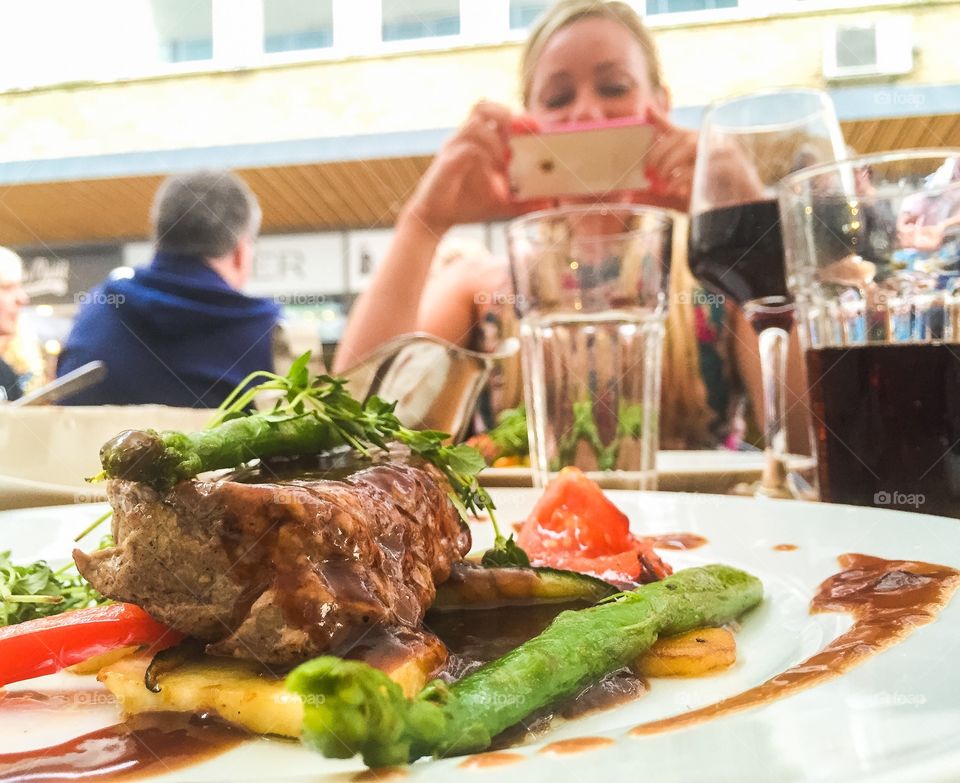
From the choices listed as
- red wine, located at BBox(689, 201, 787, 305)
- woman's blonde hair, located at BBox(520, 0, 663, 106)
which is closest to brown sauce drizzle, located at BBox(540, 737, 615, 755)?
red wine, located at BBox(689, 201, 787, 305)

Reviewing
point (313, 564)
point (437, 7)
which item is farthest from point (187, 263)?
point (313, 564)

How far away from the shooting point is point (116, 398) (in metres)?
4.16

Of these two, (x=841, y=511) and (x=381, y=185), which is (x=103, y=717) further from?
(x=381, y=185)

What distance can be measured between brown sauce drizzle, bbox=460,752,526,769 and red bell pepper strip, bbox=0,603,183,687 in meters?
0.53

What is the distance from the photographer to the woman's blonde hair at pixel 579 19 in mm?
4551

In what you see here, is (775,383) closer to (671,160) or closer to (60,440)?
(60,440)

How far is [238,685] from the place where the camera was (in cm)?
79

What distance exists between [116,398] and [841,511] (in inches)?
147

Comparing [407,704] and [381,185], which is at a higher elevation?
[381,185]

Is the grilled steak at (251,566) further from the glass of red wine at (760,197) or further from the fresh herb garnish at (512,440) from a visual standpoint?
the fresh herb garnish at (512,440)

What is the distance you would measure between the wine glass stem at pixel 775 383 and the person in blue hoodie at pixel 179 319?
2.94 m

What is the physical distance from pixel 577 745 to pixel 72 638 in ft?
2.25

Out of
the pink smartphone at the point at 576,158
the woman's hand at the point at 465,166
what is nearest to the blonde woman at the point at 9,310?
the woman's hand at the point at 465,166

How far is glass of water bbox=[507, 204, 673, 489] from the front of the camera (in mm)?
2025
